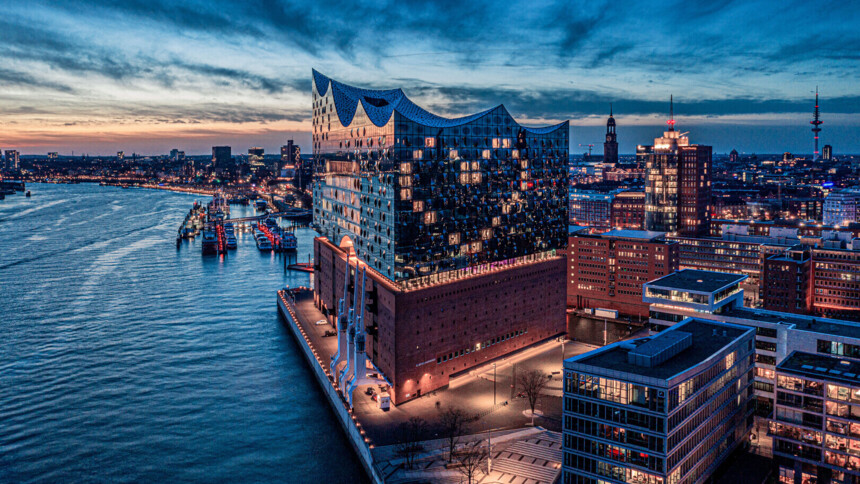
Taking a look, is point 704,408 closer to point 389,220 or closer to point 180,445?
point 389,220

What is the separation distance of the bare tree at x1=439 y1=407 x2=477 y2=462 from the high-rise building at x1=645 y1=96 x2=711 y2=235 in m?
81.5

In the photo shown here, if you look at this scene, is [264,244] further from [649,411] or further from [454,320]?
[649,411]

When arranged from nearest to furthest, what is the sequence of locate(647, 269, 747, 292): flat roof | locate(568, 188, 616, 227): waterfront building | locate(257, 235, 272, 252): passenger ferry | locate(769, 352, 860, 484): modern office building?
locate(769, 352, 860, 484): modern office building < locate(647, 269, 747, 292): flat roof < locate(257, 235, 272, 252): passenger ferry < locate(568, 188, 616, 227): waterfront building

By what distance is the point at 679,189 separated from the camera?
393 feet

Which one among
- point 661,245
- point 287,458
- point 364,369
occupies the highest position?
point 661,245

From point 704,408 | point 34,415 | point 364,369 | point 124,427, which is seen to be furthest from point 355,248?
point 704,408

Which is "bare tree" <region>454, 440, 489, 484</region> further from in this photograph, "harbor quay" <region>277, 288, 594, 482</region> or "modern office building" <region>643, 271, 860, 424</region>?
"modern office building" <region>643, 271, 860, 424</region>

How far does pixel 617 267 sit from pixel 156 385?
62.2 metres

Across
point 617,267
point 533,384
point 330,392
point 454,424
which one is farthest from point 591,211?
point 454,424

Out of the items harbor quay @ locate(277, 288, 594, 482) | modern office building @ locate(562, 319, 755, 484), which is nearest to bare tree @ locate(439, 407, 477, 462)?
harbor quay @ locate(277, 288, 594, 482)

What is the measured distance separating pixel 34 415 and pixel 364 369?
2964cm

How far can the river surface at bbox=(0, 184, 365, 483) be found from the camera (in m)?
48.3

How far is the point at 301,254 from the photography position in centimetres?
14950

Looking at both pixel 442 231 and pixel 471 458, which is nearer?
pixel 471 458
